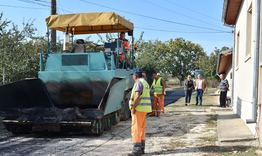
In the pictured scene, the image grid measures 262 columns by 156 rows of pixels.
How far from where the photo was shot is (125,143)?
10109 millimetres

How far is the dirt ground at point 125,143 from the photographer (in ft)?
29.1

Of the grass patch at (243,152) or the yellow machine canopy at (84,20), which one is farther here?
the yellow machine canopy at (84,20)

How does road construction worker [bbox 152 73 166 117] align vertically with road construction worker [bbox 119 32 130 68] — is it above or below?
below

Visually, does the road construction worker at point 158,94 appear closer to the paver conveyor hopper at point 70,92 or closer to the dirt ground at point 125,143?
the dirt ground at point 125,143

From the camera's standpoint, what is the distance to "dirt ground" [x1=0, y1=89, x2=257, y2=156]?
8875 mm

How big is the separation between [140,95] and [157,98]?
298 inches

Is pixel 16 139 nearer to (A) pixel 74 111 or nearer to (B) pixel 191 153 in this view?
(A) pixel 74 111

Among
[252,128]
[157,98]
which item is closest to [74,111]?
[252,128]

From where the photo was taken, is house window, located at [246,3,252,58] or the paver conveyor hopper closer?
the paver conveyor hopper

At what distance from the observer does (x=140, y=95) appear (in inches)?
347

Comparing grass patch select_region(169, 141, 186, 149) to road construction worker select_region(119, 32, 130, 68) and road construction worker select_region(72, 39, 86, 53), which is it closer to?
road construction worker select_region(119, 32, 130, 68)

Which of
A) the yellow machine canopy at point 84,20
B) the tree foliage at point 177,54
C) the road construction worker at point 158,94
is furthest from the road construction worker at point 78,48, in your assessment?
the tree foliage at point 177,54

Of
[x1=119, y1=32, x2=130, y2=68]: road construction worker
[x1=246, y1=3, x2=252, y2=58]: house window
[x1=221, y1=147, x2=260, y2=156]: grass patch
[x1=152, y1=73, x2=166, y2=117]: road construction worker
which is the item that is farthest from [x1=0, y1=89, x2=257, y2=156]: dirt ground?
[x1=152, y1=73, x2=166, y2=117]: road construction worker

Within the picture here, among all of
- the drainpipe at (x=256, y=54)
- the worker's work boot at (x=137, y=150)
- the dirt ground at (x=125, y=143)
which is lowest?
the dirt ground at (x=125, y=143)
